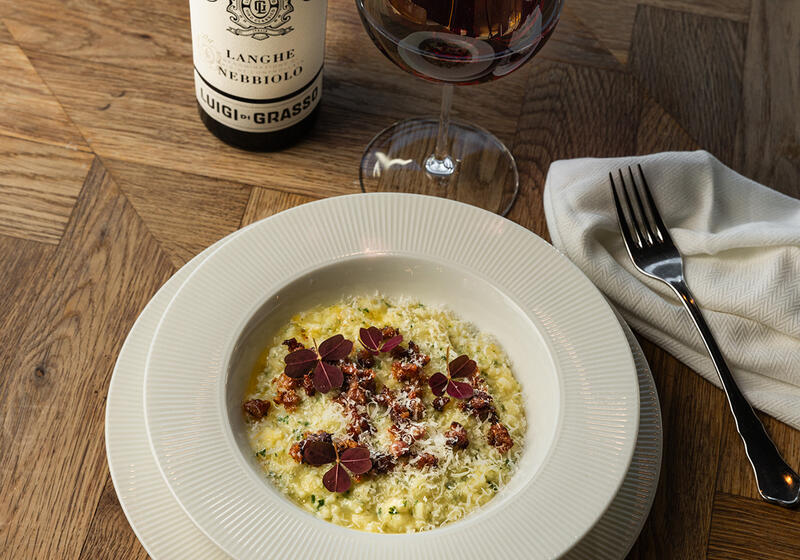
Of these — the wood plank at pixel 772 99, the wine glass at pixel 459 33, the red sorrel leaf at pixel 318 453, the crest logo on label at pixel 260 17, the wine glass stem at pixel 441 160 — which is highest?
the wine glass at pixel 459 33

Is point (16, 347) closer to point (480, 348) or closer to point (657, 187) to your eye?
point (480, 348)

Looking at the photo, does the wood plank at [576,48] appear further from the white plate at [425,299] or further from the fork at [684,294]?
the white plate at [425,299]

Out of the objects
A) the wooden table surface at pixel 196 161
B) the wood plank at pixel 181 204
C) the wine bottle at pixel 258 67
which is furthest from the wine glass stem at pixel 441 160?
the wood plank at pixel 181 204

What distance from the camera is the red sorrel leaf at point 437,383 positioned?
4.17 ft

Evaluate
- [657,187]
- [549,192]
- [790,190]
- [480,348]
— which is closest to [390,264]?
[480,348]

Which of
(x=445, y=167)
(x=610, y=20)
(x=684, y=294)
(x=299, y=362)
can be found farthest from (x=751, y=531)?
(x=610, y=20)

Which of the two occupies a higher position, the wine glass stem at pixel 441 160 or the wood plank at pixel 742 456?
the wine glass stem at pixel 441 160

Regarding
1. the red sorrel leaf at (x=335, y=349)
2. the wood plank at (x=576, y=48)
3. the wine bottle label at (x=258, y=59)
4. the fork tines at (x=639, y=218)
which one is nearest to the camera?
the red sorrel leaf at (x=335, y=349)

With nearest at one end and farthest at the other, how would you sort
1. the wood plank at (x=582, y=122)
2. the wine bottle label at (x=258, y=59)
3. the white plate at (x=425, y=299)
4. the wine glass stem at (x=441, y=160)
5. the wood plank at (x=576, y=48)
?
the white plate at (x=425, y=299), the wine bottle label at (x=258, y=59), the wine glass stem at (x=441, y=160), the wood plank at (x=582, y=122), the wood plank at (x=576, y=48)

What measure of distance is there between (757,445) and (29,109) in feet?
5.06

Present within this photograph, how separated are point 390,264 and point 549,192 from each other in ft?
1.34

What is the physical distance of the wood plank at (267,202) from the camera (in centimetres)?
162

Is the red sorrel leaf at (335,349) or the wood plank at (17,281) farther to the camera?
the wood plank at (17,281)

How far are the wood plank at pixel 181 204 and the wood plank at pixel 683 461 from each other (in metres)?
0.82
